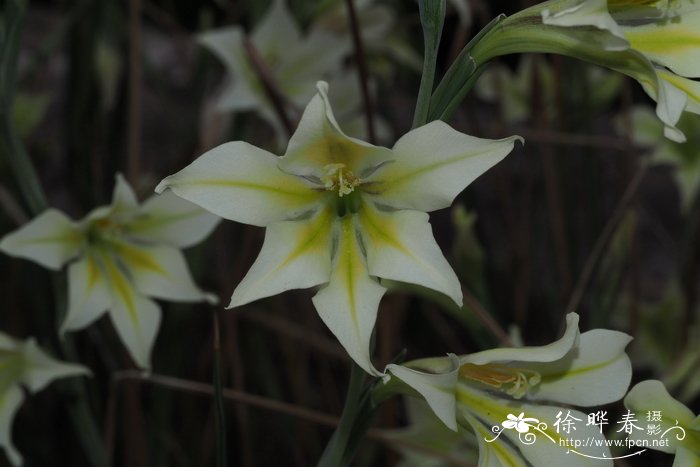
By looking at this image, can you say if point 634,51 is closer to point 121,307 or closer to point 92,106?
point 121,307

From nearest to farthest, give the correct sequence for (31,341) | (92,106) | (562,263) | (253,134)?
(31,341)
(562,263)
(92,106)
(253,134)

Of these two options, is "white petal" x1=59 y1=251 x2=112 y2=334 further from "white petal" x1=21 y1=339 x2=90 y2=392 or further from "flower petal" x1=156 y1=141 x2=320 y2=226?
"flower petal" x1=156 y1=141 x2=320 y2=226

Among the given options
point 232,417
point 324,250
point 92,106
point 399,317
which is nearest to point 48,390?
point 232,417

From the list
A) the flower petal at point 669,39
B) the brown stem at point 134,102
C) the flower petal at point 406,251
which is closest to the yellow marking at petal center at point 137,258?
the brown stem at point 134,102

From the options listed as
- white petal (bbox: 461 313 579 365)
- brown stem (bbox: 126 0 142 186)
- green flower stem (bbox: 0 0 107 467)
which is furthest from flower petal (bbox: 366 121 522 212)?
brown stem (bbox: 126 0 142 186)

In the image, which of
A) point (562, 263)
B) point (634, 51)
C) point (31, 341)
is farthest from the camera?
point (562, 263)

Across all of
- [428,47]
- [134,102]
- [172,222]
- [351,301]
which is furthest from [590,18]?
A: [134,102]

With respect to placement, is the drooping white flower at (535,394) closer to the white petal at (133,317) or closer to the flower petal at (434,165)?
the flower petal at (434,165)
